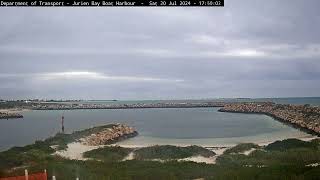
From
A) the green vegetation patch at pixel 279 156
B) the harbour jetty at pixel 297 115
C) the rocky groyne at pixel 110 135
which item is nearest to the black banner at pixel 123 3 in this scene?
the green vegetation patch at pixel 279 156

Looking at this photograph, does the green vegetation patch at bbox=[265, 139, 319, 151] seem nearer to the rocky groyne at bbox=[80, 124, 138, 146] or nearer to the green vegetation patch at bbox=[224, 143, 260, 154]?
the green vegetation patch at bbox=[224, 143, 260, 154]

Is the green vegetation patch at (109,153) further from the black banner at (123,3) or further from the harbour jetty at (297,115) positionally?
the harbour jetty at (297,115)

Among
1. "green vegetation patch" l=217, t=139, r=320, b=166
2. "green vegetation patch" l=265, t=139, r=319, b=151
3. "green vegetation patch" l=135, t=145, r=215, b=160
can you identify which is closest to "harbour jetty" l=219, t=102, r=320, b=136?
"green vegetation patch" l=265, t=139, r=319, b=151

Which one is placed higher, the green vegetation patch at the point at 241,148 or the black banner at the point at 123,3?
the black banner at the point at 123,3

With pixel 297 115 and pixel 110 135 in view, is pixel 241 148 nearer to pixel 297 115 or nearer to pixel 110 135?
pixel 110 135

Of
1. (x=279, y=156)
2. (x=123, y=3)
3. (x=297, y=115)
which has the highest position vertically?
(x=123, y=3)

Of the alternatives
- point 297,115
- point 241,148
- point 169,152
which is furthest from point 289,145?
point 297,115
